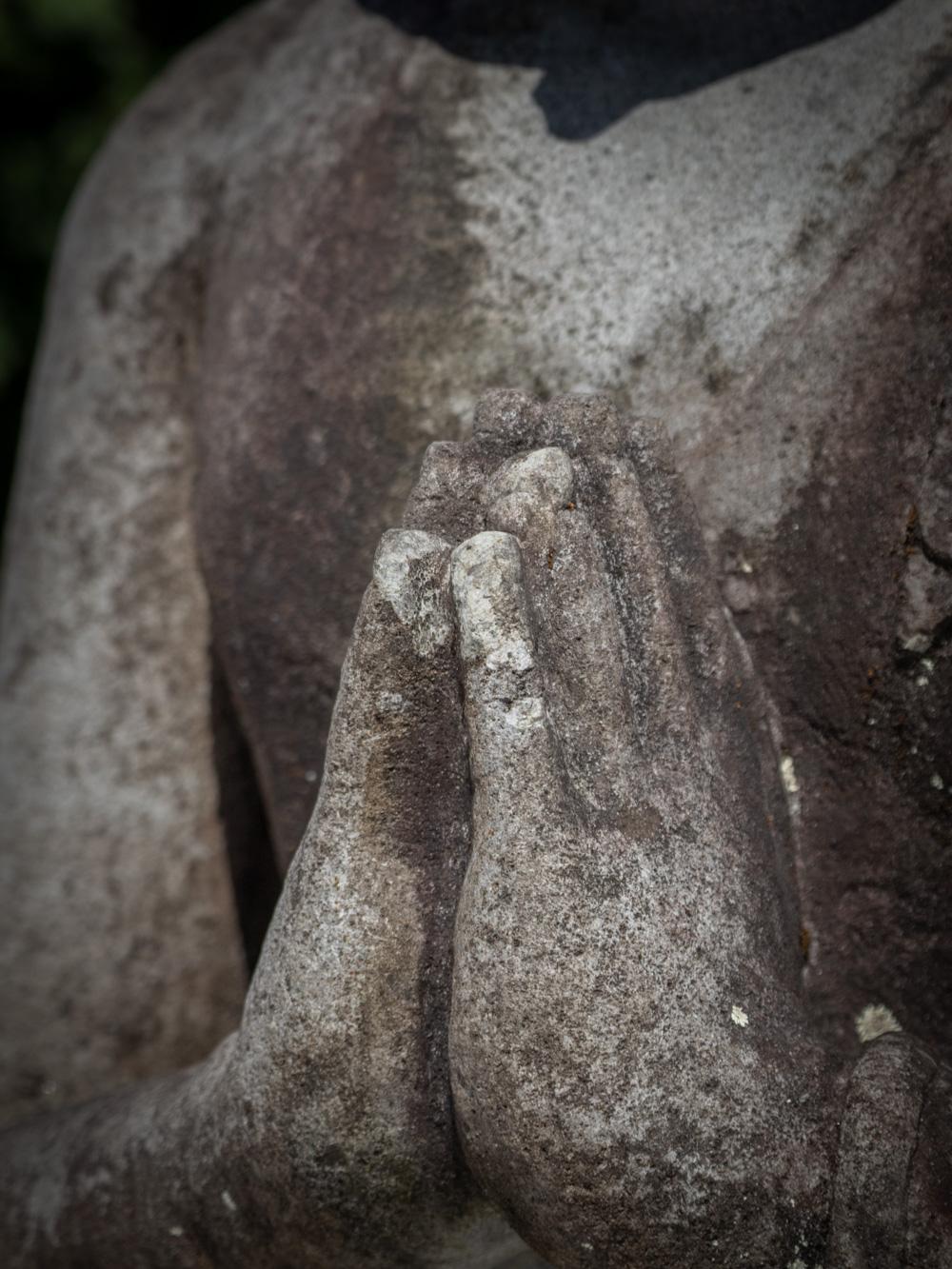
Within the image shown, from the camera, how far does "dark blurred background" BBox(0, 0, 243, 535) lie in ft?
8.23

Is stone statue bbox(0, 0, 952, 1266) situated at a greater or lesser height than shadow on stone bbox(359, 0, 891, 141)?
lesser

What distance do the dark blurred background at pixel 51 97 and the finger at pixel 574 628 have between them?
6.76 ft

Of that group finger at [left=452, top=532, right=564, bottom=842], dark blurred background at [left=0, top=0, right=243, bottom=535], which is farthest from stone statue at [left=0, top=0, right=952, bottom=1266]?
dark blurred background at [left=0, top=0, right=243, bottom=535]

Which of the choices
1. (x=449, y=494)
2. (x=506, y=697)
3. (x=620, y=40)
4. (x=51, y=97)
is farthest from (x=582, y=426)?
(x=51, y=97)

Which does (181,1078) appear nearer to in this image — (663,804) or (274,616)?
(274,616)

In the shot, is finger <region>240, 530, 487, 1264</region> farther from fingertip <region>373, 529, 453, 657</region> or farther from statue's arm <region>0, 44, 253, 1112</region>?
statue's arm <region>0, 44, 253, 1112</region>

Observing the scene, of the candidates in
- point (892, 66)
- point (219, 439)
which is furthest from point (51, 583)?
point (892, 66)

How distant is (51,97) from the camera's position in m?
2.62

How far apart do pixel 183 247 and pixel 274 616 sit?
0.42 metres

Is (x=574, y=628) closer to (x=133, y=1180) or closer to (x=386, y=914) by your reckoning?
(x=386, y=914)

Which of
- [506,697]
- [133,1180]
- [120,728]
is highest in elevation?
[120,728]

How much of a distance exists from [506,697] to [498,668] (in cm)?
2

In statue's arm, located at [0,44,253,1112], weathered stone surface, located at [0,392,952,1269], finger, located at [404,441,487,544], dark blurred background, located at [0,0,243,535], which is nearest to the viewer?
weathered stone surface, located at [0,392,952,1269]

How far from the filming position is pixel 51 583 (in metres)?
1.31
